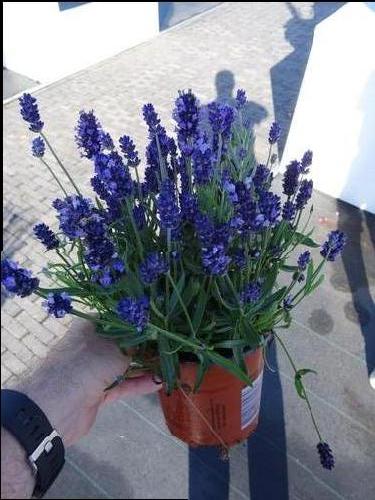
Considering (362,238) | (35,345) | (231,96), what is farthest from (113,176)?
(231,96)

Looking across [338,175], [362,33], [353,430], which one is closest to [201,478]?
[353,430]

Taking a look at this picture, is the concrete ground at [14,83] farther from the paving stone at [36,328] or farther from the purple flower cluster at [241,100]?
the purple flower cluster at [241,100]

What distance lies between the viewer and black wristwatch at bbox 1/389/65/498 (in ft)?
3.75

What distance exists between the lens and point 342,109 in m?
3.31

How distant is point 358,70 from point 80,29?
4.29 metres

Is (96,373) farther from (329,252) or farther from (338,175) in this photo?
(338,175)

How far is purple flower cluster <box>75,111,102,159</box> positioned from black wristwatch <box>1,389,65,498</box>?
643mm

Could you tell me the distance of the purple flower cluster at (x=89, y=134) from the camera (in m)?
1.23

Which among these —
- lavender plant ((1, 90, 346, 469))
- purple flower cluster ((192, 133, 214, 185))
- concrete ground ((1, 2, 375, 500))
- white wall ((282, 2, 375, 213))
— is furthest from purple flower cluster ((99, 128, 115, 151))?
A: white wall ((282, 2, 375, 213))

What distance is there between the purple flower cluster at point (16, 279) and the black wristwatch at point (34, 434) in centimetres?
27

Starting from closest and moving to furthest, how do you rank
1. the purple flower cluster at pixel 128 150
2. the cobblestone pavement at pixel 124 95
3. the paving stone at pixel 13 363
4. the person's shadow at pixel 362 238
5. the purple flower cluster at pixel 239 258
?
→ 1. the purple flower cluster at pixel 239 258
2. the purple flower cluster at pixel 128 150
3. the person's shadow at pixel 362 238
4. the paving stone at pixel 13 363
5. the cobblestone pavement at pixel 124 95

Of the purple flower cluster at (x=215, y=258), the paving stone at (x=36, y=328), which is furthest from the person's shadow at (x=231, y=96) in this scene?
the purple flower cluster at (x=215, y=258)

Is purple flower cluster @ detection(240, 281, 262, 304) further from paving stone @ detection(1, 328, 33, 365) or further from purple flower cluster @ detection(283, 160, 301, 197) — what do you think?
paving stone @ detection(1, 328, 33, 365)

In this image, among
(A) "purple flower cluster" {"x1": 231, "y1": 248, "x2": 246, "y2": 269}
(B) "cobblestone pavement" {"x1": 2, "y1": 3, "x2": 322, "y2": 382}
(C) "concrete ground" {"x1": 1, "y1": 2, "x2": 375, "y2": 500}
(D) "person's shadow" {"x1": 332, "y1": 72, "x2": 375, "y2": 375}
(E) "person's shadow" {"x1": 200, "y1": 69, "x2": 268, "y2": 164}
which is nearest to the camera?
(A) "purple flower cluster" {"x1": 231, "y1": 248, "x2": 246, "y2": 269}
